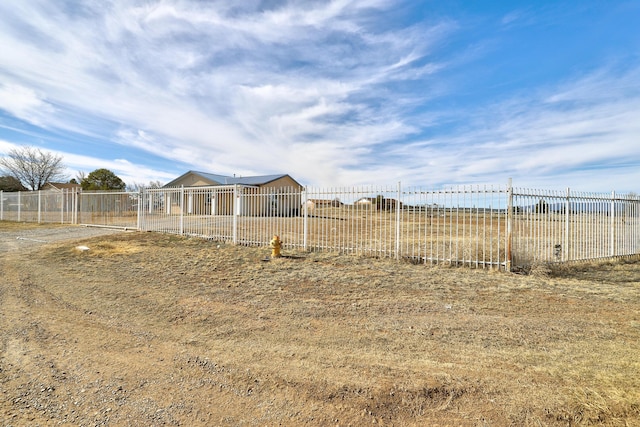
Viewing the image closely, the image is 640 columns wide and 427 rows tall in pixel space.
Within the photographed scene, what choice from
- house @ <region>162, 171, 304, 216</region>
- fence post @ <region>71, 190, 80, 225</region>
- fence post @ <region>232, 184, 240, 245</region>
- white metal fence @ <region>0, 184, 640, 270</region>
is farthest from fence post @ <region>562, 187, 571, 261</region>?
fence post @ <region>71, 190, 80, 225</region>

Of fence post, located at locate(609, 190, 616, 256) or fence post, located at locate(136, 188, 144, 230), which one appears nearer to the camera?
fence post, located at locate(609, 190, 616, 256)

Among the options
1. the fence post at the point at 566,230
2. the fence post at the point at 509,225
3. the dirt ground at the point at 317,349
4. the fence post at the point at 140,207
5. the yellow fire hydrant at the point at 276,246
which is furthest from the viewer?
the fence post at the point at 140,207

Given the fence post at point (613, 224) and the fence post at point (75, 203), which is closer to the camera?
the fence post at point (613, 224)

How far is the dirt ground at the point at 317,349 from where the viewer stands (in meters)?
2.53

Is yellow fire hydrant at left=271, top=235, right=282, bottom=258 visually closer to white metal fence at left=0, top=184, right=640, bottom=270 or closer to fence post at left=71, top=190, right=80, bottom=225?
white metal fence at left=0, top=184, right=640, bottom=270

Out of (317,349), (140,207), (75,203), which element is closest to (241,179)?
(75,203)

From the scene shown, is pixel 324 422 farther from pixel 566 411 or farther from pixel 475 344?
pixel 475 344

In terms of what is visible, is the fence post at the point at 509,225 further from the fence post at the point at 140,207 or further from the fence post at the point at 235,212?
the fence post at the point at 140,207

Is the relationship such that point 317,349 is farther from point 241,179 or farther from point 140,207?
point 241,179

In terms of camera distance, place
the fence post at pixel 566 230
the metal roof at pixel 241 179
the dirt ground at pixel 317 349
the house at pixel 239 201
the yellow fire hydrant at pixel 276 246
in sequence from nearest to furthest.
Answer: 1. the dirt ground at pixel 317 349
2. the fence post at pixel 566 230
3. the yellow fire hydrant at pixel 276 246
4. the house at pixel 239 201
5. the metal roof at pixel 241 179

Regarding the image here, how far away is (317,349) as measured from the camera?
11.8 ft

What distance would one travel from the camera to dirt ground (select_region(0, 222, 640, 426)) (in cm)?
253

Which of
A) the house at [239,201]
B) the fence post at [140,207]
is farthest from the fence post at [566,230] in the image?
the fence post at [140,207]

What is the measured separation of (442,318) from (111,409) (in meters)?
3.92
